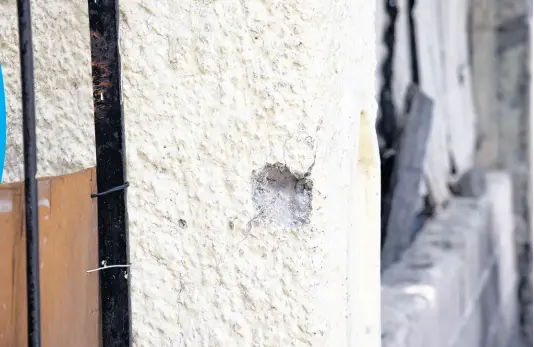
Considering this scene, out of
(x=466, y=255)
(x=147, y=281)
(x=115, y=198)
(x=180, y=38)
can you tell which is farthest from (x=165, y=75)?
(x=466, y=255)

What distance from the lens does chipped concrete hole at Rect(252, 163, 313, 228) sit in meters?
0.92

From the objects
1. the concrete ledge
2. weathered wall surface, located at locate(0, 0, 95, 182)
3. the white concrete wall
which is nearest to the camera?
the white concrete wall

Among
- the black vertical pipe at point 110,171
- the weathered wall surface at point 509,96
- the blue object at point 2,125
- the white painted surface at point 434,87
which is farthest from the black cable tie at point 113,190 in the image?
the weathered wall surface at point 509,96

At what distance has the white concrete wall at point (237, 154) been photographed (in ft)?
2.96

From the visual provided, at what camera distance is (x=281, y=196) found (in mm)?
945

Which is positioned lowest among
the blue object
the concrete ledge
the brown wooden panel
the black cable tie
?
the concrete ledge

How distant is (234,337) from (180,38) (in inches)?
16.9

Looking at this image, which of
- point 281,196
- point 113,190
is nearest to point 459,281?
point 281,196

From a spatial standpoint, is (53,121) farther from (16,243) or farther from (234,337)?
(234,337)

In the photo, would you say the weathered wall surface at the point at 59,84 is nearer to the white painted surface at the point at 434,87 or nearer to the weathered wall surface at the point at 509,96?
the white painted surface at the point at 434,87

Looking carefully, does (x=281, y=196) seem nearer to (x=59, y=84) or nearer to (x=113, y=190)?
(x=113, y=190)

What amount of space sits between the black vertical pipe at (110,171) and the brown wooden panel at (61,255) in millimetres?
19

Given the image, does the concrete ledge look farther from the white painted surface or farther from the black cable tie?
the black cable tie

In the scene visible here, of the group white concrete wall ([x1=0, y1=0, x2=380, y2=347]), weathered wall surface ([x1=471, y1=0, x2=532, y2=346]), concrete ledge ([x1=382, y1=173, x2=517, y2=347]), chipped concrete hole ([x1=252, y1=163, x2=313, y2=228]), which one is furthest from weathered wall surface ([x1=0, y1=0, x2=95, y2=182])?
weathered wall surface ([x1=471, y1=0, x2=532, y2=346])
